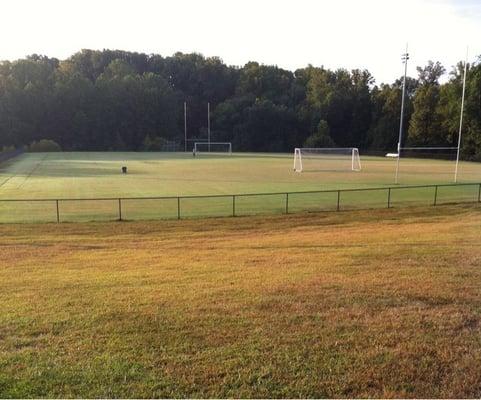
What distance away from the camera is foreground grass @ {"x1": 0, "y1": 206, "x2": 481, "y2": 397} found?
4.60m

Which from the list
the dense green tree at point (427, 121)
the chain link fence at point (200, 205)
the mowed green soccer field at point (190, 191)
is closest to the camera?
the chain link fence at point (200, 205)

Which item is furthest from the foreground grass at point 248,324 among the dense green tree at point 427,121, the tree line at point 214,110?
the tree line at point 214,110

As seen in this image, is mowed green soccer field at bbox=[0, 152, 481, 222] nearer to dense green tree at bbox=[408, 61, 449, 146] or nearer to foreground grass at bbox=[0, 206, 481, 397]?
foreground grass at bbox=[0, 206, 481, 397]

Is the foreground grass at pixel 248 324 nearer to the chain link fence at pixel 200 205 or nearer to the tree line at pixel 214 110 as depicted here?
the chain link fence at pixel 200 205

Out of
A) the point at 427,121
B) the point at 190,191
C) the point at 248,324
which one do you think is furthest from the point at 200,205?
the point at 427,121

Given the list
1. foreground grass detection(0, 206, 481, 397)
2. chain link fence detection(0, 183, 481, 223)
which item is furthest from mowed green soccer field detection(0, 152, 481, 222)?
foreground grass detection(0, 206, 481, 397)

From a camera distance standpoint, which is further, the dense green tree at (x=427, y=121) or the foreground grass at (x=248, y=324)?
the dense green tree at (x=427, y=121)

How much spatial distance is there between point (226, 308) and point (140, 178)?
3434 centimetres

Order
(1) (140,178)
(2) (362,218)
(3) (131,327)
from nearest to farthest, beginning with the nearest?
(3) (131,327) < (2) (362,218) < (1) (140,178)

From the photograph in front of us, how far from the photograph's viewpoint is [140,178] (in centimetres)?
4000

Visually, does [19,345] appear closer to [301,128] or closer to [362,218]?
[362,218]

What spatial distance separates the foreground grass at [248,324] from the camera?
4602 mm

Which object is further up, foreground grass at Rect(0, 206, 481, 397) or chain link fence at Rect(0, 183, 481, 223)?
foreground grass at Rect(0, 206, 481, 397)

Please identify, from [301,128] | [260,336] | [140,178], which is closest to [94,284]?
[260,336]
